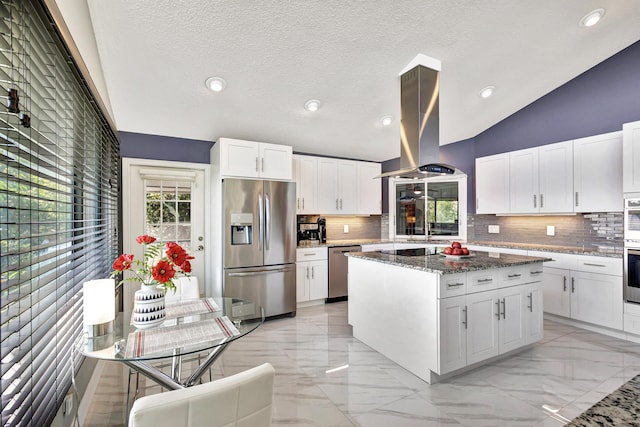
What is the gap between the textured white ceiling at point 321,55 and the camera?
2.40 metres

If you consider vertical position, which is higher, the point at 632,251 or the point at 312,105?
the point at 312,105

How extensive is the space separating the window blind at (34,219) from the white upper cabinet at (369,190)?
13.0 feet

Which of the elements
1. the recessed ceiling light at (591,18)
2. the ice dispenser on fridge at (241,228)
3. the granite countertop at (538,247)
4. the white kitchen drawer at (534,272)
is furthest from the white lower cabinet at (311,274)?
the recessed ceiling light at (591,18)

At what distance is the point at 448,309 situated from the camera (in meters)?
2.32

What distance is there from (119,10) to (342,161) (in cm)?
344

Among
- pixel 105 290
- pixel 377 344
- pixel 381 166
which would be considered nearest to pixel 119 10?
pixel 105 290

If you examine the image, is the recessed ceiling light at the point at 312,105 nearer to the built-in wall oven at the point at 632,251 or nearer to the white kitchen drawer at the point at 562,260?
the white kitchen drawer at the point at 562,260

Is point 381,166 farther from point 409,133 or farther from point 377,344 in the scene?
point 377,344

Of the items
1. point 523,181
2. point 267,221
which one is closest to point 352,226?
point 267,221

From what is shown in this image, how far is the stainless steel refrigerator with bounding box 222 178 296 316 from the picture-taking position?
11.9ft

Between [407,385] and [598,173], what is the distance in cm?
340

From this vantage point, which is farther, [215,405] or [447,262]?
[447,262]

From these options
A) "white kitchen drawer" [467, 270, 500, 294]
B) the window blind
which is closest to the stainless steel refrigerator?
the window blind

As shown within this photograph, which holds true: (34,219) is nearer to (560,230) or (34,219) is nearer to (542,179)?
(542,179)
